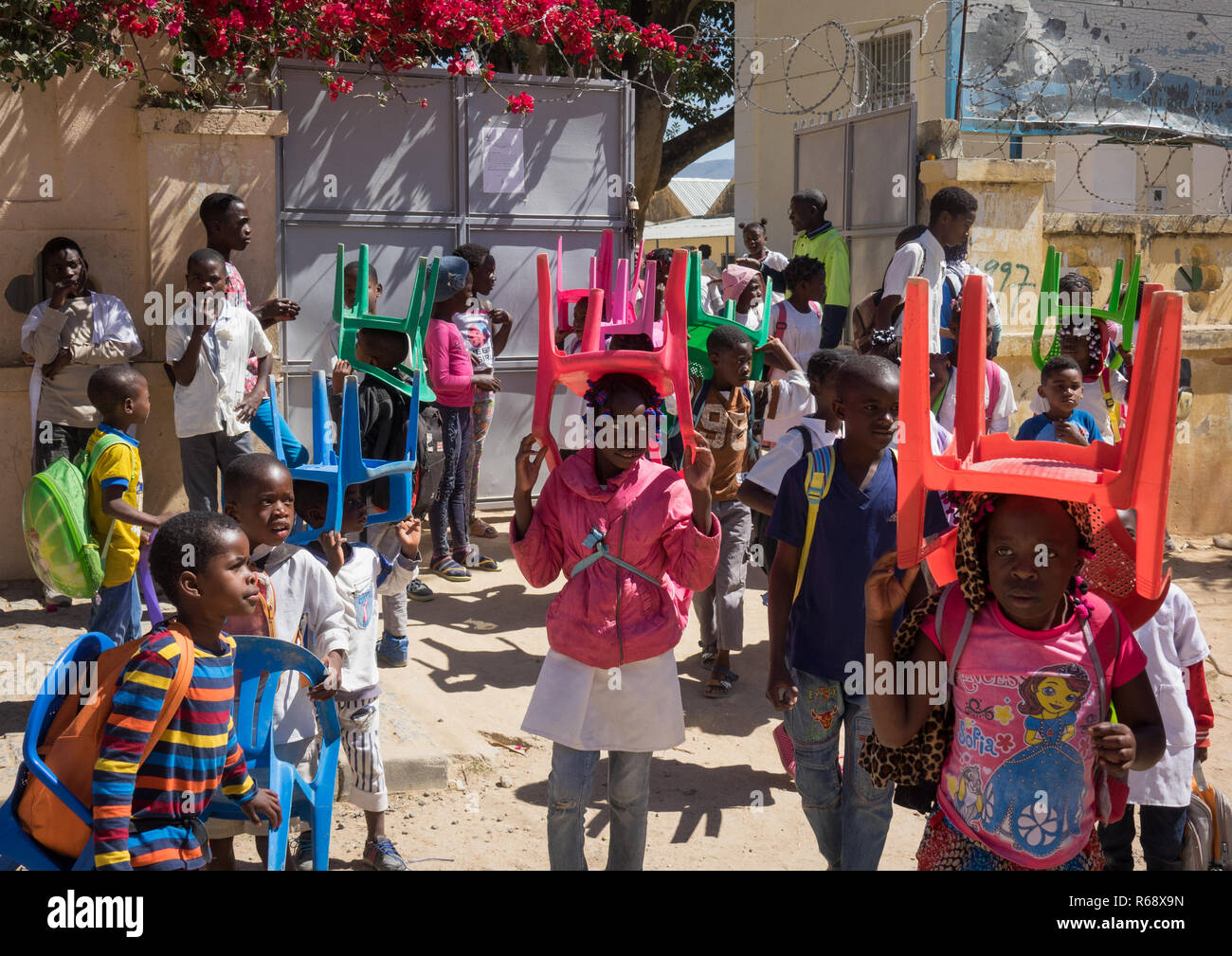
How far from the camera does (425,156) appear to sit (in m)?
8.42

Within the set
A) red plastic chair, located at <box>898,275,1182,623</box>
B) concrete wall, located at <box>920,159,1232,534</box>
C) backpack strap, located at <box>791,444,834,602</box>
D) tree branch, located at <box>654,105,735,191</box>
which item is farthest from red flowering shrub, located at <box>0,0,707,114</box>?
tree branch, located at <box>654,105,735,191</box>

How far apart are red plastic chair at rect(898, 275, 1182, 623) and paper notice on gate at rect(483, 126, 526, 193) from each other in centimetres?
656

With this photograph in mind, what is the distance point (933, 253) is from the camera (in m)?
6.77

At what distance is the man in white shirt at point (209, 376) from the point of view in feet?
20.6


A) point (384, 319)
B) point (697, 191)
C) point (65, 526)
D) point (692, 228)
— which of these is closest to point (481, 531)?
point (384, 319)

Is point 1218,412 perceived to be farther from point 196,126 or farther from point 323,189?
point 196,126

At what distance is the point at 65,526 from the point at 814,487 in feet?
10.0

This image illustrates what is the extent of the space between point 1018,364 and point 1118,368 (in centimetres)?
183

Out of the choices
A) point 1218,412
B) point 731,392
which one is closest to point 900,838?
point 731,392

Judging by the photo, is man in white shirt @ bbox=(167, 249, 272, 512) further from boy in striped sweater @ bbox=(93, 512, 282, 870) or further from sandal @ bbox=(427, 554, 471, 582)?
boy in striped sweater @ bbox=(93, 512, 282, 870)

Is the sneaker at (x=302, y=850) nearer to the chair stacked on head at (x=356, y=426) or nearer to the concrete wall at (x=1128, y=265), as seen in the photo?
the chair stacked on head at (x=356, y=426)

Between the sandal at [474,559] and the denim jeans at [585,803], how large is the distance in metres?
4.31

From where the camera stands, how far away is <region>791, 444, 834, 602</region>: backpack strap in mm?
3602

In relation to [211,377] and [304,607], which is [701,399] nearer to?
[304,607]
